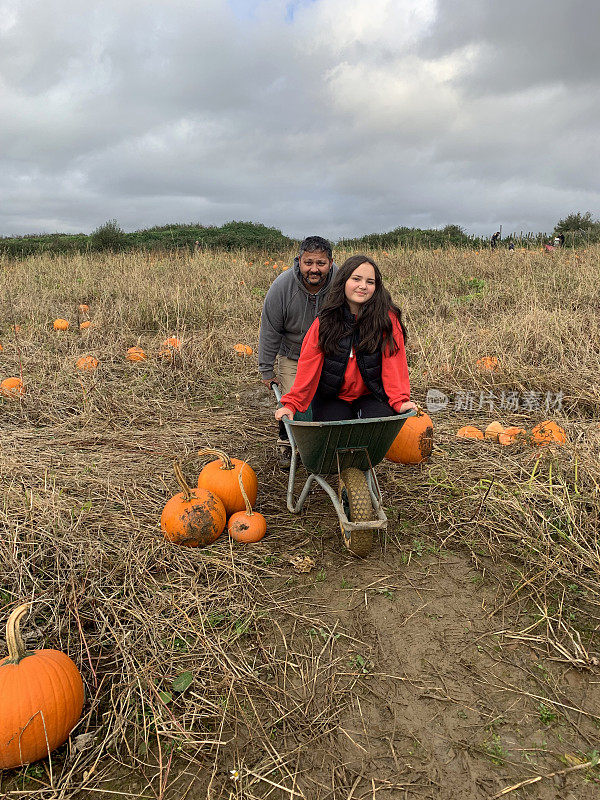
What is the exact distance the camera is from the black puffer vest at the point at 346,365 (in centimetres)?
287

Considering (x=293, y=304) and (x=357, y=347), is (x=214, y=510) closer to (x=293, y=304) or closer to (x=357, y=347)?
(x=357, y=347)

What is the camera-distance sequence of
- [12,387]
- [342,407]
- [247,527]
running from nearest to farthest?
[247,527], [342,407], [12,387]

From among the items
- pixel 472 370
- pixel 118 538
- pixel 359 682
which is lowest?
pixel 359 682

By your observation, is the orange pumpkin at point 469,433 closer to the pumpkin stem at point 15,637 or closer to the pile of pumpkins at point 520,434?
the pile of pumpkins at point 520,434

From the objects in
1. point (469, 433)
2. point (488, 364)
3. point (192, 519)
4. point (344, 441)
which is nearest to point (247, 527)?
point (192, 519)

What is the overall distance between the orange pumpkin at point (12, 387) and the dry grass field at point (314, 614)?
0.10 metres

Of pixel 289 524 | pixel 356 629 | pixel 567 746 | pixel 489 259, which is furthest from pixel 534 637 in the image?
pixel 489 259

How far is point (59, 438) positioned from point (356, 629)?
9.68ft

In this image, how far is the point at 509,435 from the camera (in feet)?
12.1

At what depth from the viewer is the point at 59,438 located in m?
4.02

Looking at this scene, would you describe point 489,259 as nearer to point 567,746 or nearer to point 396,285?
point 396,285

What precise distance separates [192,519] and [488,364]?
3548 millimetres

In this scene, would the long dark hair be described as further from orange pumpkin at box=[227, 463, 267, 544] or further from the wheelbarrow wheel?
orange pumpkin at box=[227, 463, 267, 544]

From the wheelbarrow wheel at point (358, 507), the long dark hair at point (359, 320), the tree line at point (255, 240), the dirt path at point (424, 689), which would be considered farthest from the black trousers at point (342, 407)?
the tree line at point (255, 240)
